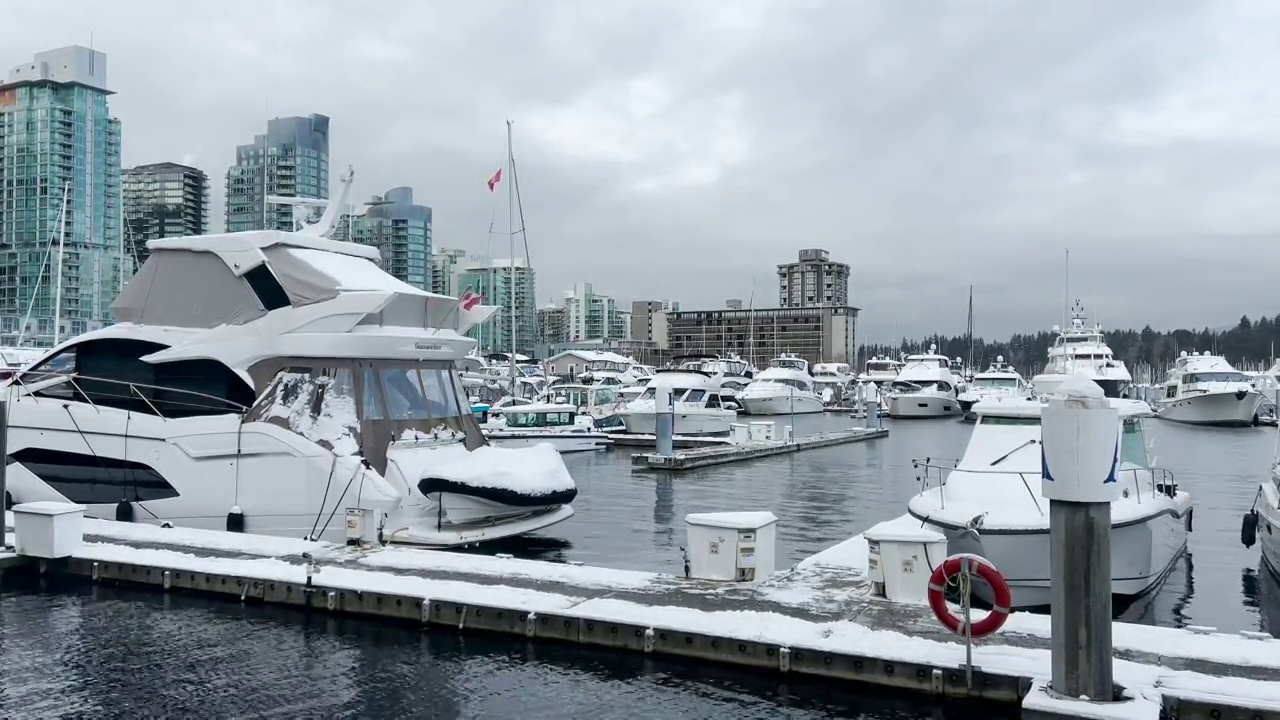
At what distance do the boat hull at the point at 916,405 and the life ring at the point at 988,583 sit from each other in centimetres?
6108

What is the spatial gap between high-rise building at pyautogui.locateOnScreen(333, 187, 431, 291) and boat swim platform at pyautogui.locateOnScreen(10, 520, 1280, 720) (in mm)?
77293

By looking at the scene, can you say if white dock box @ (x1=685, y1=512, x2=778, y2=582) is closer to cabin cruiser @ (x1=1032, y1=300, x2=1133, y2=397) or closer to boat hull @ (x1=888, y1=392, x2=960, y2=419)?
cabin cruiser @ (x1=1032, y1=300, x2=1133, y2=397)

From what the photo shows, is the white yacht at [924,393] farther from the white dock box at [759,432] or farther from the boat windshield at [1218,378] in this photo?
the white dock box at [759,432]

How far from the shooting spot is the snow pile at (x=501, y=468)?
15180 millimetres

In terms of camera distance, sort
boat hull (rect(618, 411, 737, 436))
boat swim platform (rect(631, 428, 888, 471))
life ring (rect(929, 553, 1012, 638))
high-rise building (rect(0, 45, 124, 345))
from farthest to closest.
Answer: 1. high-rise building (rect(0, 45, 124, 345))
2. boat hull (rect(618, 411, 737, 436))
3. boat swim platform (rect(631, 428, 888, 471))
4. life ring (rect(929, 553, 1012, 638))

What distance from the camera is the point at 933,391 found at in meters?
69.6

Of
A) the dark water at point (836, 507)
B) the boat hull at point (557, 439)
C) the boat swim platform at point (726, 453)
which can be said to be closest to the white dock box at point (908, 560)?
the dark water at point (836, 507)

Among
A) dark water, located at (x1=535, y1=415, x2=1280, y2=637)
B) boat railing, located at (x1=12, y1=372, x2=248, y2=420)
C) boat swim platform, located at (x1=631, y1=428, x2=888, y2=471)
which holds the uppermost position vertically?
boat railing, located at (x1=12, y1=372, x2=248, y2=420)

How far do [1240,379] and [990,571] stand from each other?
6131cm

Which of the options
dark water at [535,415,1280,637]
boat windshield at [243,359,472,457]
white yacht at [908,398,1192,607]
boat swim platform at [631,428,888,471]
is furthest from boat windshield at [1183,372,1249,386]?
boat windshield at [243,359,472,457]

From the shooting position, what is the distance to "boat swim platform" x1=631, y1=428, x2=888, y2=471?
1259 inches

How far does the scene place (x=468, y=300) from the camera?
18.0m

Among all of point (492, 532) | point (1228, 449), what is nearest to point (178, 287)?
point (492, 532)

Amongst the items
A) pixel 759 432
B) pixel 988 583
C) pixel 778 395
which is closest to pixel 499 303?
pixel 778 395
